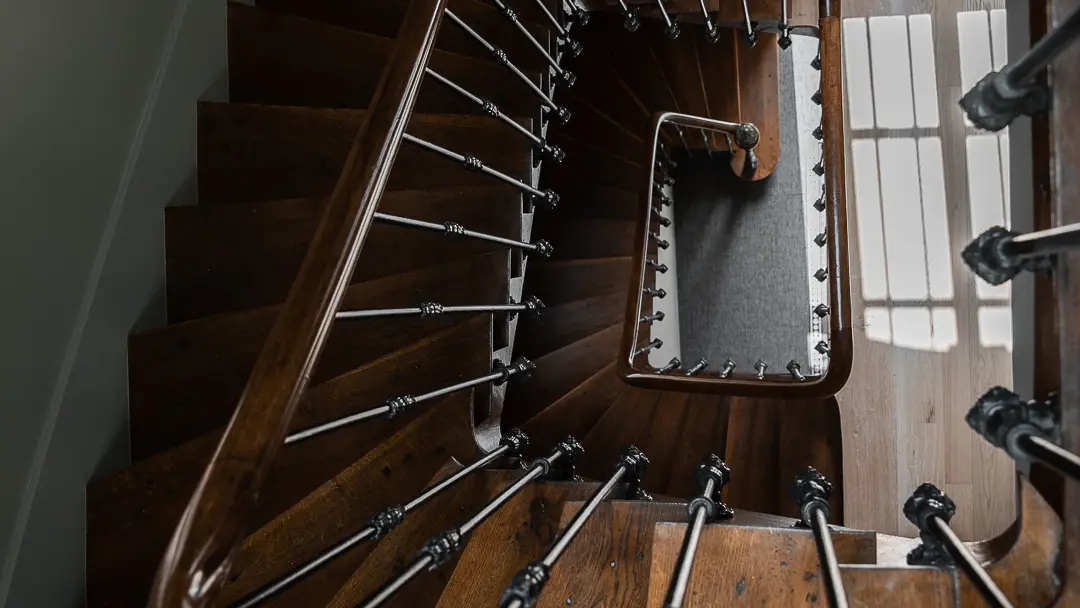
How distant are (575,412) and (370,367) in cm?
154

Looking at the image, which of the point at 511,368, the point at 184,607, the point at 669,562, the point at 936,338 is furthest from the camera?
the point at 936,338

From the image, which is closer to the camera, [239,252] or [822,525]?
[822,525]

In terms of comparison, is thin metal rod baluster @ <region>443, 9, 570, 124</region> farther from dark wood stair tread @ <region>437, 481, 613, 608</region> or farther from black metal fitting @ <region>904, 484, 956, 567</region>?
black metal fitting @ <region>904, 484, 956, 567</region>

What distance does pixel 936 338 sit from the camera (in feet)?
12.6

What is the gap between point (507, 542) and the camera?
1.75m

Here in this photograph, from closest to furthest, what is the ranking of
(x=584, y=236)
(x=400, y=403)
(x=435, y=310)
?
(x=400, y=403) → (x=435, y=310) → (x=584, y=236)

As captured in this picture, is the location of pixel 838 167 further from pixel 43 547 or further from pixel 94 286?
pixel 43 547

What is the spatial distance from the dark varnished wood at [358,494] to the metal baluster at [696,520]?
0.76 m

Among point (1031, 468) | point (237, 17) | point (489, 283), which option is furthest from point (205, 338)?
point (1031, 468)

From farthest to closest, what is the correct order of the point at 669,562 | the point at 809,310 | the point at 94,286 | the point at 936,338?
1. the point at 809,310
2. the point at 936,338
3. the point at 94,286
4. the point at 669,562

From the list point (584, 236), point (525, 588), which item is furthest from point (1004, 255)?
point (584, 236)

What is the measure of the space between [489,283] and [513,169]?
0.39 m

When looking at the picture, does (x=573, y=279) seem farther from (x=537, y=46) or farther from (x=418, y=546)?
(x=418, y=546)

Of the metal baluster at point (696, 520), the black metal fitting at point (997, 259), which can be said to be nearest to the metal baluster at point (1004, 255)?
the black metal fitting at point (997, 259)
